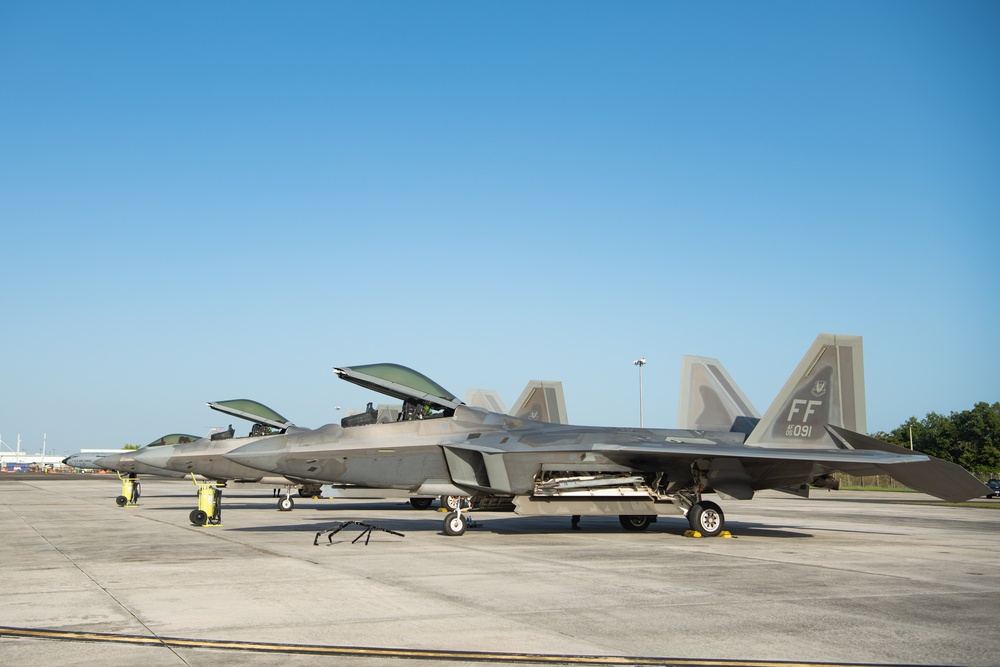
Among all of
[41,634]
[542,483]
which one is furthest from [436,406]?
[41,634]

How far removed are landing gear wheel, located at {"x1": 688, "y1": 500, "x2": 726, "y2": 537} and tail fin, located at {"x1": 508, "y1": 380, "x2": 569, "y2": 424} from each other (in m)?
14.1

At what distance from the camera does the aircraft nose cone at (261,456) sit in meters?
17.5

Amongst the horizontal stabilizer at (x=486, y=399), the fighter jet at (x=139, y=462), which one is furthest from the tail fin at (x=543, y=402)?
the fighter jet at (x=139, y=462)

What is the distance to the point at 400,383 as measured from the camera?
17.2 meters

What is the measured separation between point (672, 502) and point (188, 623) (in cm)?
1190

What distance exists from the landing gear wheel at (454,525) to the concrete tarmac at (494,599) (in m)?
0.41

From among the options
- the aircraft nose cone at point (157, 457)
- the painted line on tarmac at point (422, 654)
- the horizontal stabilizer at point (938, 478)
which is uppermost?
the horizontal stabilizer at point (938, 478)

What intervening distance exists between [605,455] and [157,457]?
1674cm

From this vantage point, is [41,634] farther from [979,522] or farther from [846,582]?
[979,522]

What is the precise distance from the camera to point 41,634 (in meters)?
6.71

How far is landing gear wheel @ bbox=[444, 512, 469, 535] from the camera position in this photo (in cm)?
1645

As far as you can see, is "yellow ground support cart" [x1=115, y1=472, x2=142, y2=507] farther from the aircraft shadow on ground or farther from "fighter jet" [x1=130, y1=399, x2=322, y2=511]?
the aircraft shadow on ground

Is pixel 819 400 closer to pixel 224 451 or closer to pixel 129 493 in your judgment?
pixel 224 451

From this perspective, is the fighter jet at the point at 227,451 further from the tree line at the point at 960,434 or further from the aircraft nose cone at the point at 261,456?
the tree line at the point at 960,434
